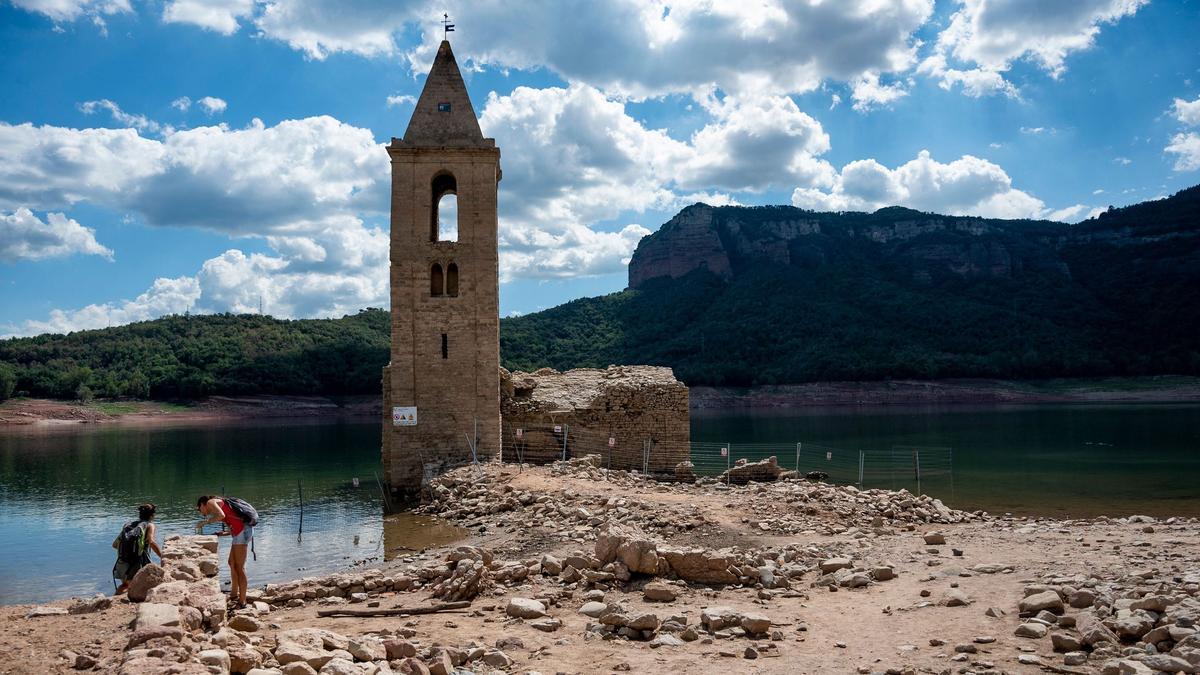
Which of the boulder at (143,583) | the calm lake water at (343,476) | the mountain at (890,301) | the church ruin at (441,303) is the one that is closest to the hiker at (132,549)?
the boulder at (143,583)

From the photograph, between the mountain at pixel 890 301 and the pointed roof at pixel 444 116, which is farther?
the mountain at pixel 890 301

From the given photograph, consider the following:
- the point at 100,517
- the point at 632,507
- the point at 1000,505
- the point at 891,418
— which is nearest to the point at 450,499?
the point at 632,507

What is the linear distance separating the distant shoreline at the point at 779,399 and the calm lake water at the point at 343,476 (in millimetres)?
12127

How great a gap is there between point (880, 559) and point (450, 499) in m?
10.4

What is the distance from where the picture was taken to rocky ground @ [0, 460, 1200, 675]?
613cm

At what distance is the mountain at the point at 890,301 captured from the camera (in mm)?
79000

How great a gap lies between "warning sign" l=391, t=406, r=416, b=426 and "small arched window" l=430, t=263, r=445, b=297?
3238 millimetres

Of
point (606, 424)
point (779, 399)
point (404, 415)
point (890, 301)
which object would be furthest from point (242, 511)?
point (890, 301)

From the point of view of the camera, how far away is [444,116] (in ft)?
70.8

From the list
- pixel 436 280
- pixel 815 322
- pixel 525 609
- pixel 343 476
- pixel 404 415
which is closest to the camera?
pixel 525 609

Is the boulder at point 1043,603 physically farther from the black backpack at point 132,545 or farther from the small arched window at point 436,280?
the small arched window at point 436,280

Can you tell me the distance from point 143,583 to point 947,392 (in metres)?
78.6

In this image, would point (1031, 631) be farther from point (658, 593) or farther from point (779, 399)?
point (779, 399)

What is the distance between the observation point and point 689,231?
132250 mm
